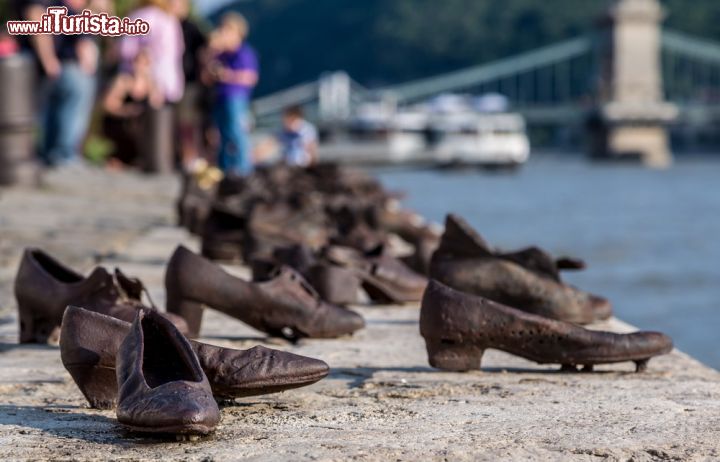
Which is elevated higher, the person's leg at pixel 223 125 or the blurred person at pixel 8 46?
the blurred person at pixel 8 46

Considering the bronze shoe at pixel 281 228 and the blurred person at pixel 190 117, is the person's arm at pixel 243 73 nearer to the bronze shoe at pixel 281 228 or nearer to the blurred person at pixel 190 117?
the blurred person at pixel 190 117

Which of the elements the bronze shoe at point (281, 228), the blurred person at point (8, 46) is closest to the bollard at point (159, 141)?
the blurred person at point (8, 46)

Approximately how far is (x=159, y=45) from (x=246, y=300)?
24.2ft

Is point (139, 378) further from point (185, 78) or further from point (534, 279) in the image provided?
point (185, 78)

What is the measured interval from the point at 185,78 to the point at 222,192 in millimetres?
6127

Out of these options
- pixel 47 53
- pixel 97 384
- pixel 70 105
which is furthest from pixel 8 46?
pixel 97 384

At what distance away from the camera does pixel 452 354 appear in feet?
8.34

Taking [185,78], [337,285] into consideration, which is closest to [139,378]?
[337,285]

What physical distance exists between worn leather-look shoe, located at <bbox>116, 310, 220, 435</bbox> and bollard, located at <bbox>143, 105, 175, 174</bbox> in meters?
10.5

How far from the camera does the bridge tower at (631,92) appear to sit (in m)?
80.9

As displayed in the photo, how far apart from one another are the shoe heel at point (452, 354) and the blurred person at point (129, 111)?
8706 millimetres

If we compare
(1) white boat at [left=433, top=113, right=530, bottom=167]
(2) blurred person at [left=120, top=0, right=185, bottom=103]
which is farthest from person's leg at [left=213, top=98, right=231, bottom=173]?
(1) white boat at [left=433, top=113, right=530, bottom=167]

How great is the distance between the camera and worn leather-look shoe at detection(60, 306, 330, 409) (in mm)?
2096

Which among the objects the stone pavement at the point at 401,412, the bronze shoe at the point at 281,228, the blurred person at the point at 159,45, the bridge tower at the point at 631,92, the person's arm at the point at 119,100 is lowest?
the stone pavement at the point at 401,412
